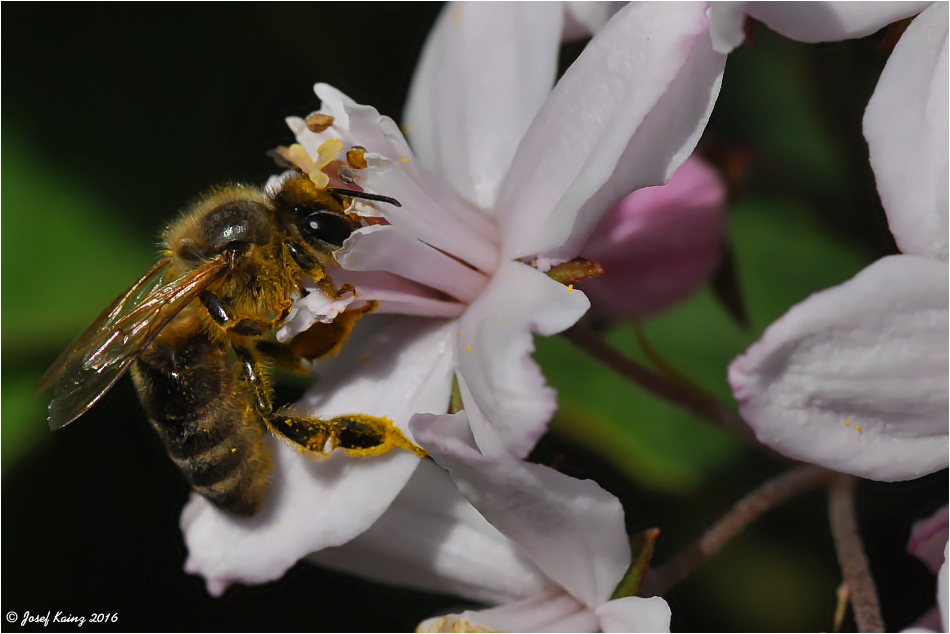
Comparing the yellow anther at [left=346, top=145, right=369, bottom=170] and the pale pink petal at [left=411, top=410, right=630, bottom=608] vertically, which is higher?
the yellow anther at [left=346, top=145, right=369, bottom=170]

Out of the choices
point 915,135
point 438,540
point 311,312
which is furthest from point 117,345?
point 915,135

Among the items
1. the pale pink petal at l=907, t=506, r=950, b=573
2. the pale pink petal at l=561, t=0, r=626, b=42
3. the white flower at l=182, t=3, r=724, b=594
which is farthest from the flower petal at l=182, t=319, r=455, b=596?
the pale pink petal at l=907, t=506, r=950, b=573

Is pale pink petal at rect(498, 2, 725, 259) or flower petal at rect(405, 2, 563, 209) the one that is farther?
flower petal at rect(405, 2, 563, 209)

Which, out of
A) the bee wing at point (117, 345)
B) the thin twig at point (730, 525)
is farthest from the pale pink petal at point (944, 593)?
the bee wing at point (117, 345)

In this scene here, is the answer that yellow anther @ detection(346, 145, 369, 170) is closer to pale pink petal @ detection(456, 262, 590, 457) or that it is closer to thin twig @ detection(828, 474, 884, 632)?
pale pink petal @ detection(456, 262, 590, 457)

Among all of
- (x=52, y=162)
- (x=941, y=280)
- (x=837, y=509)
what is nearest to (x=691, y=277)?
(x=837, y=509)

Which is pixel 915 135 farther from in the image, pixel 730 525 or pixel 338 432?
pixel 338 432

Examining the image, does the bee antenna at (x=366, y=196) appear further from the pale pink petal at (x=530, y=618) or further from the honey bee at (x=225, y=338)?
the pale pink petal at (x=530, y=618)
